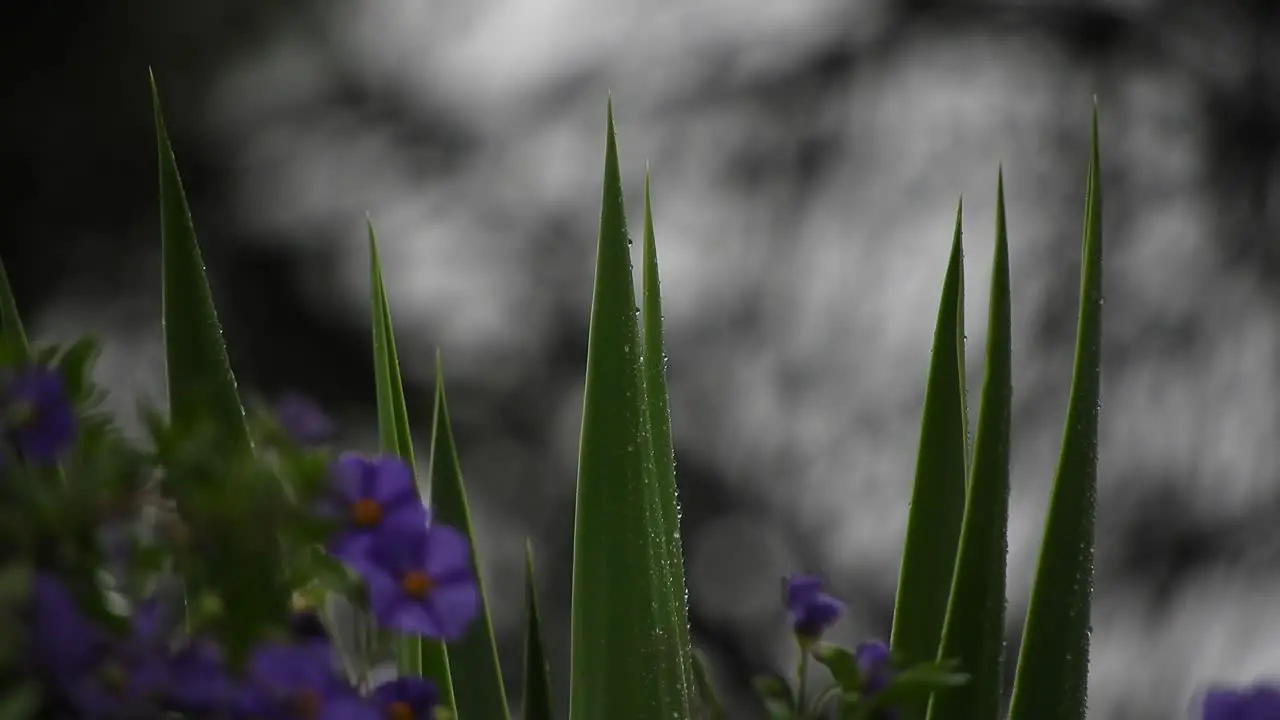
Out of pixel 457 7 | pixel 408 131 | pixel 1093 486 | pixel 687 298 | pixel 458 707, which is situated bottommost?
pixel 458 707

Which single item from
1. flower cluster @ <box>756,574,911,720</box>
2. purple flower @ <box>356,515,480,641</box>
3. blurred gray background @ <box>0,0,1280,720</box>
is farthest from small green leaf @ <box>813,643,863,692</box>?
blurred gray background @ <box>0,0,1280,720</box>

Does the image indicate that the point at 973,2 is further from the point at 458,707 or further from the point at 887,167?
the point at 458,707

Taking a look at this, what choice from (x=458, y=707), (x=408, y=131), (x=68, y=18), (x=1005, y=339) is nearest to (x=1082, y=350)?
(x=1005, y=339)

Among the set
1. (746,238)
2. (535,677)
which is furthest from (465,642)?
(746,238)

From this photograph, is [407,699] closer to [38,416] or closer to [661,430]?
[38,416]

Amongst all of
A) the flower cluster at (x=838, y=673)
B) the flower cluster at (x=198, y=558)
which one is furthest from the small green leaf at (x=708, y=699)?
the flower cluster at (x=198, y=558)

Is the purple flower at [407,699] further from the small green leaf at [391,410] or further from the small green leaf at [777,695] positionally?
the small green leaf at [391,410]
